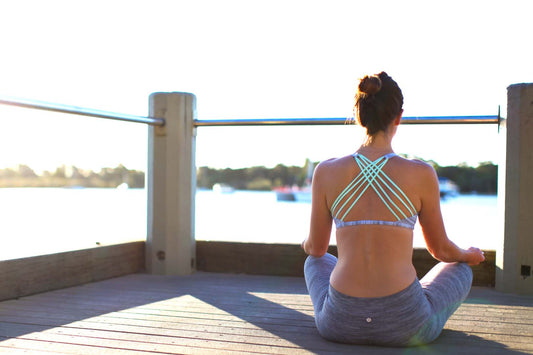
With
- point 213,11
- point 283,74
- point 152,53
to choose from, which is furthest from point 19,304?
point 283,74

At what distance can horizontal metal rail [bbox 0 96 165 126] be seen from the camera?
2.10 metres

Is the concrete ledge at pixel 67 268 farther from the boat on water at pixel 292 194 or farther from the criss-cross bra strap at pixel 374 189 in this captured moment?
the boat on water at pixel 292 194

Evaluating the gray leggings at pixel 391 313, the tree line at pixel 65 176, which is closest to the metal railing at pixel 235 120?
the gray leggings at pixel 391 313

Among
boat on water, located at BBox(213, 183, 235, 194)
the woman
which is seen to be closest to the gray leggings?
the woman

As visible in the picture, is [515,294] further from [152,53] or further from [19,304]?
[152,53]

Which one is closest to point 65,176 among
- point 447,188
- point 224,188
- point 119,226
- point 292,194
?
point 119,226

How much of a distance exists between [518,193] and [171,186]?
1.89 meters

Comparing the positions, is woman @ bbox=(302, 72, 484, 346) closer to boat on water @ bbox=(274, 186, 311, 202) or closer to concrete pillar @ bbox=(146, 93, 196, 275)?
concrete pillar @ bbox=(146, 93, 196, 275)

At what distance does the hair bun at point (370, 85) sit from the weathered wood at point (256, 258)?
58.3 inches

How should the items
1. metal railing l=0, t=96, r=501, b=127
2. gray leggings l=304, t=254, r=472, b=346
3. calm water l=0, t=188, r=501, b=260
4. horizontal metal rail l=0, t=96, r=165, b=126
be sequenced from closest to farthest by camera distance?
gray leggings l=304, t=254, r=472, b=346, horizontal metal rail l=0, t=96, r=165, b=126, metal railing l=0, t=96, r=501, b=127, calm water l=0, t=188, r=501, b=260

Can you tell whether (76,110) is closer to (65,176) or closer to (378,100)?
(378,100)

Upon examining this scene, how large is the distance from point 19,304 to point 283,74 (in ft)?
71.4

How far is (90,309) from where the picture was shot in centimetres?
217

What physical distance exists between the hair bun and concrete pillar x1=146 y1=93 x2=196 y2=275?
1698mm
